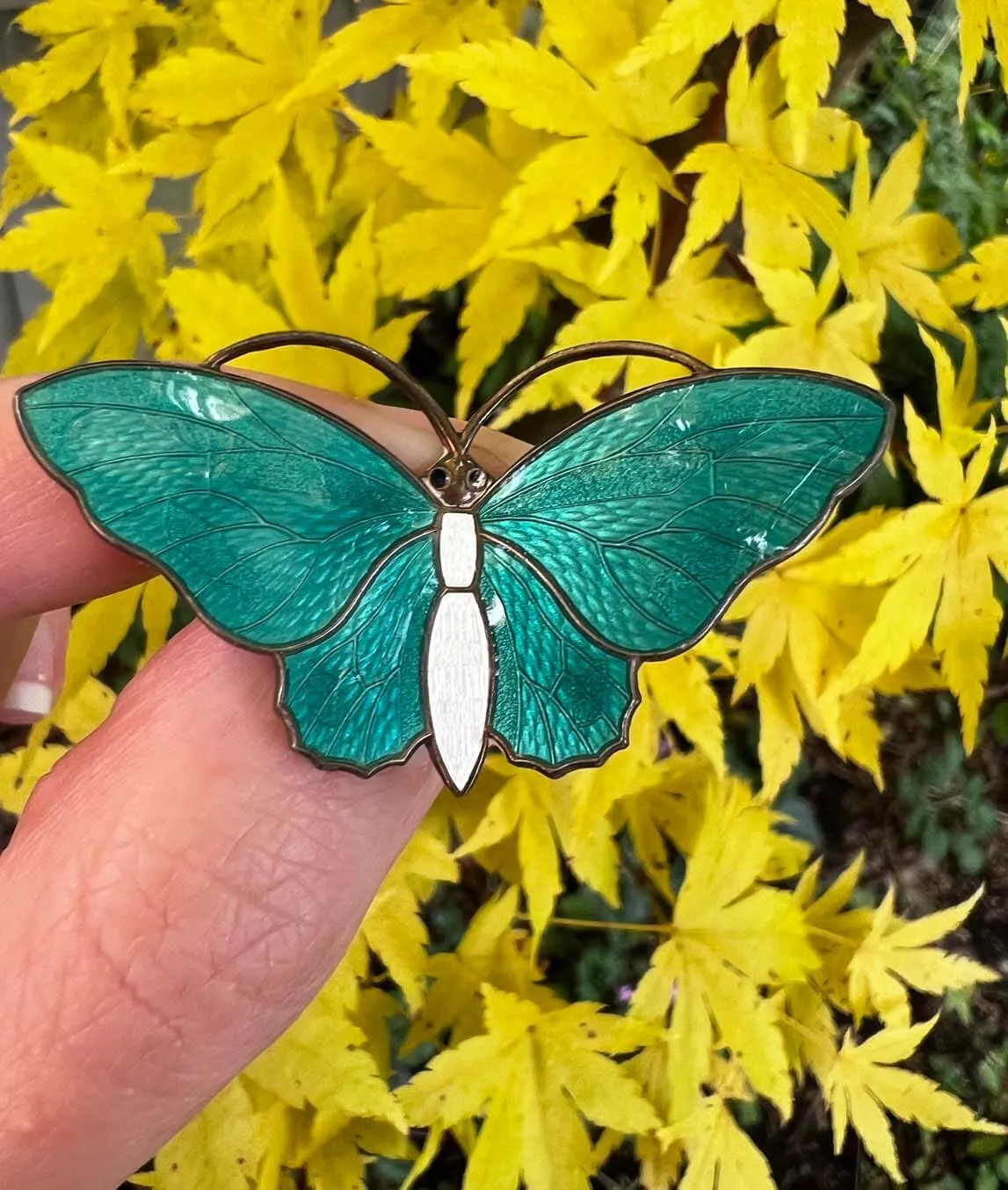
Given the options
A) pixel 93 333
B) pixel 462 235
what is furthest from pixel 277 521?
pixel 93 333

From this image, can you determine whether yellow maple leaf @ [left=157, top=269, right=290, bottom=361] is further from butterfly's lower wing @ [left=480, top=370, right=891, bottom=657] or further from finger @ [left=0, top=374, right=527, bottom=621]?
butterfly's lower wing @ [left=480, top=370, right=891, bottom=657]

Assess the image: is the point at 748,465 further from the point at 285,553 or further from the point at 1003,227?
the point at 1003,227

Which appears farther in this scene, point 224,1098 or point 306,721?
point 224,1098

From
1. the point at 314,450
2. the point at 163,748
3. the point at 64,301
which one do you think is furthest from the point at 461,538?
the point at 64,301

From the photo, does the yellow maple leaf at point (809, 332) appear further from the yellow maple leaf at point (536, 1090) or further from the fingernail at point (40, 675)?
the fingernail at point (40, 675)

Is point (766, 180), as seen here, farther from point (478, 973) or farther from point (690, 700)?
point (478, 973)

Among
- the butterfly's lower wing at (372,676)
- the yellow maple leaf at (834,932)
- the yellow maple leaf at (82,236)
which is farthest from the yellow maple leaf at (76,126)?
the yellow maple leaf at (834,932)
